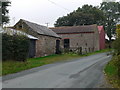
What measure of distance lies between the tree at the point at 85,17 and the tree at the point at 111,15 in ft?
10.9

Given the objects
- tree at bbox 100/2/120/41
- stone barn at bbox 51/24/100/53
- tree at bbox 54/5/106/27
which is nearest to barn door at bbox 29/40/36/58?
stone barn at bbox 51/24/100/53

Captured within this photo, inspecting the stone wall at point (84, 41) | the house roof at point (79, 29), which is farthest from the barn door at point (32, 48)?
the house roof at point (79, 29)

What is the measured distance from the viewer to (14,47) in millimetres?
14906

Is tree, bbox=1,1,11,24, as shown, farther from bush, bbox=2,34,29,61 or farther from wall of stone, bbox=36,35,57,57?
bush, bbox=2,34,29,61

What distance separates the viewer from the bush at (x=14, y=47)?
13842 millimetres

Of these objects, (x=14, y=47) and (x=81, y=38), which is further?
(x=81, y=38)

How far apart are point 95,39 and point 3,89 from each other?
108 feet

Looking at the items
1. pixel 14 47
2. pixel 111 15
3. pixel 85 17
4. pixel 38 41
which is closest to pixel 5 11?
pixel 38 41

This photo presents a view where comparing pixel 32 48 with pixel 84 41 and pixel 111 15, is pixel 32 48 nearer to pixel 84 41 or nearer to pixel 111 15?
pixel 84 41

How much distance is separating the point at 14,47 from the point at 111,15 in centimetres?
4972

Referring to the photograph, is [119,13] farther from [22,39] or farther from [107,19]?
[22,39]

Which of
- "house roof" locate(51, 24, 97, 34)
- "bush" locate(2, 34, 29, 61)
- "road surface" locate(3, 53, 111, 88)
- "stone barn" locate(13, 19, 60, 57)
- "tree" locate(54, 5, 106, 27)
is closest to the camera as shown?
"road surface" locate(3, 53, 111, 88)

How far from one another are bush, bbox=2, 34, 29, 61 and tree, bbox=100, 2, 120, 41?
1725 inches

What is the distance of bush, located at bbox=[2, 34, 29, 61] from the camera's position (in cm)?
1384
